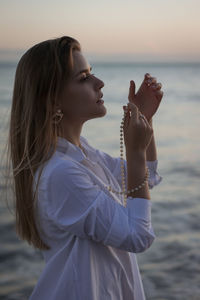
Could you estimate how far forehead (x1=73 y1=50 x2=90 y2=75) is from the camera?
1968 millimetres

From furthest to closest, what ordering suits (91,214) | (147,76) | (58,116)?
(147,76), (58,116), (91,214)

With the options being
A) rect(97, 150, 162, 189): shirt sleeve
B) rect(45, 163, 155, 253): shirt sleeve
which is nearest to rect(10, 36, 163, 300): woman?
rect(45, 163, 155, 253): shirt sleeve

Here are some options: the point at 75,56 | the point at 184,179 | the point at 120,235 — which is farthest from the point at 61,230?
the point at 184,179

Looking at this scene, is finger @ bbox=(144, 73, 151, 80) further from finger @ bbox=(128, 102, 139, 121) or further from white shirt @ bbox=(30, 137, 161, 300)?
white shirt @ bbox=(30, 137, 161, 300)

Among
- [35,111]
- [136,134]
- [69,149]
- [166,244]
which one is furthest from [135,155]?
[166,244]

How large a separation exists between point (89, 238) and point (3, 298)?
8.15 feet

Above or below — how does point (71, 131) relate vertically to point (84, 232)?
above

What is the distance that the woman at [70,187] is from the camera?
1.76m

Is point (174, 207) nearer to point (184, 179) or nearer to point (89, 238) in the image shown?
point (184, 179)

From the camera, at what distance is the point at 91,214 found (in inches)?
68.3

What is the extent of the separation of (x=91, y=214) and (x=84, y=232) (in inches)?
2.9

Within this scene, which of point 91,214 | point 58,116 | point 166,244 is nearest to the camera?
point 91,214

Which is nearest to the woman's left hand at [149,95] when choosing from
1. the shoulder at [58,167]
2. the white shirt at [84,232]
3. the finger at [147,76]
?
the finger at [147,76]

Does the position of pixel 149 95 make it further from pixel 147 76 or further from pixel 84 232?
pixel 84 232
